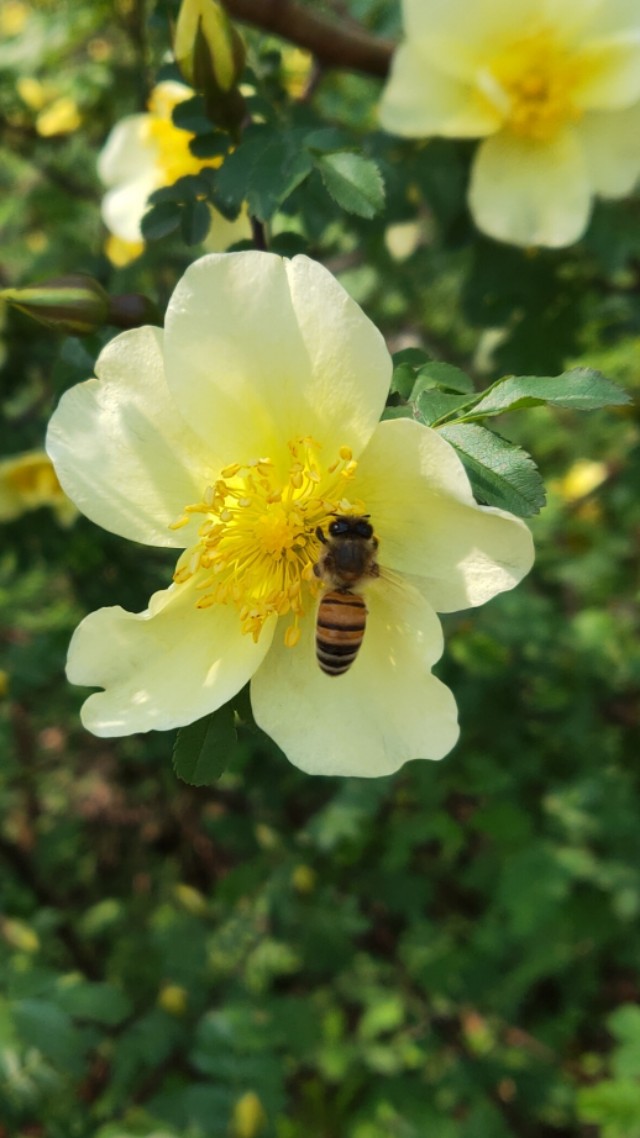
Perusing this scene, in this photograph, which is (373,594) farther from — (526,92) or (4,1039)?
(4,1039)

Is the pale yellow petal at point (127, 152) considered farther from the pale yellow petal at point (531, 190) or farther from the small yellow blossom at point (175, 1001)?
the small yellow blossom at point (175, 1001)

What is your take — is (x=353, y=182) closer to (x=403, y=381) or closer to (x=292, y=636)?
(x=403, y=381)

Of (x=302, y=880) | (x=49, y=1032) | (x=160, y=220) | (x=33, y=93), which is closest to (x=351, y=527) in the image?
(x=160, y=220)


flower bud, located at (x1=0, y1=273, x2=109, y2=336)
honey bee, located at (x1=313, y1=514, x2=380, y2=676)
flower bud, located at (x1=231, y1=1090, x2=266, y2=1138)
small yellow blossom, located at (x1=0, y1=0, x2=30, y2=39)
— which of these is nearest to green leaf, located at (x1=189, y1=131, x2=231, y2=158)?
flower bud, located at (x1=0, y1=273, x2=109, y2=336)

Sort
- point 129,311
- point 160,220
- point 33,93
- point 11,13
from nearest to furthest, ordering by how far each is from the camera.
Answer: point 129,311, point 160,220, point 33,93, point 11,13

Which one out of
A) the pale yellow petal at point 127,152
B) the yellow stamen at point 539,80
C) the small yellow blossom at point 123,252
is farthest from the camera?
the small yellow blossom at point 123,252

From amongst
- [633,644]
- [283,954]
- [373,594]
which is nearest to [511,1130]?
[283,954]

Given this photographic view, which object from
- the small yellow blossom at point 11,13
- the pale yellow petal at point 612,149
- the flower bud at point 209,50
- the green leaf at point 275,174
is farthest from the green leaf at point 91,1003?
the small yellow blossom at point 11,13
